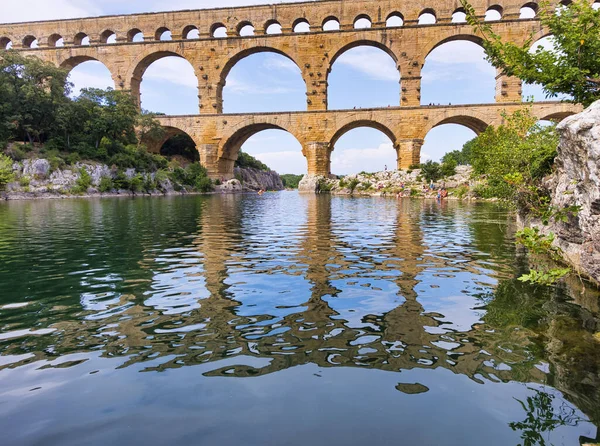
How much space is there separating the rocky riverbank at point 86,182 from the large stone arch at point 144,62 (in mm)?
9749

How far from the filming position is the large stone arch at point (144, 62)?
40.0 meters

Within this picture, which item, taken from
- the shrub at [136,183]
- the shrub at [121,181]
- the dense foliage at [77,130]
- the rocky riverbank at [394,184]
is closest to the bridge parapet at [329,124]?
the rocky riverbank at [394,184]

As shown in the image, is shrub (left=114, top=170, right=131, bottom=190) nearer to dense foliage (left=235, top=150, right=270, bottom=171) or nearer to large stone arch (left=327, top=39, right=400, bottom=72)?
large stone arch (left=327, top=39, right=400, bottom=72)

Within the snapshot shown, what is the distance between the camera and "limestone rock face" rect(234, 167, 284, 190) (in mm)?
61347

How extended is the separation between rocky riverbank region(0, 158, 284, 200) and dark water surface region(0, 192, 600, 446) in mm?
A: 29943

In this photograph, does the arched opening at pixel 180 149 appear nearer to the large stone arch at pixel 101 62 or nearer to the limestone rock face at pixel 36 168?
the large stone arch at pixel 101 62

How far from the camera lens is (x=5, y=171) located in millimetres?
29547

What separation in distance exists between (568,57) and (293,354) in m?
6.25

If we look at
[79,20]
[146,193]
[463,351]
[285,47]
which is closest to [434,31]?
[285,47]

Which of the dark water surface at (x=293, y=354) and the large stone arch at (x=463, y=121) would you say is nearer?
the dark water surface at (x=293, y=354)

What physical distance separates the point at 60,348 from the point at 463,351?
3375 millimetres

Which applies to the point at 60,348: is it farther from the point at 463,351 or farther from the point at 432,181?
the point at 432,181

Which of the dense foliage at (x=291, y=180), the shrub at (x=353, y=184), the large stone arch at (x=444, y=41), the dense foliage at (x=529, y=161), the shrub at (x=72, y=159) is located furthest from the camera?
the dense foliage at (x=291, y=180)

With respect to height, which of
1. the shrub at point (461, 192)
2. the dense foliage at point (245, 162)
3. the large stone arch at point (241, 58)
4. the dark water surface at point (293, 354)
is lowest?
the dark water surface at point (293, 354)
